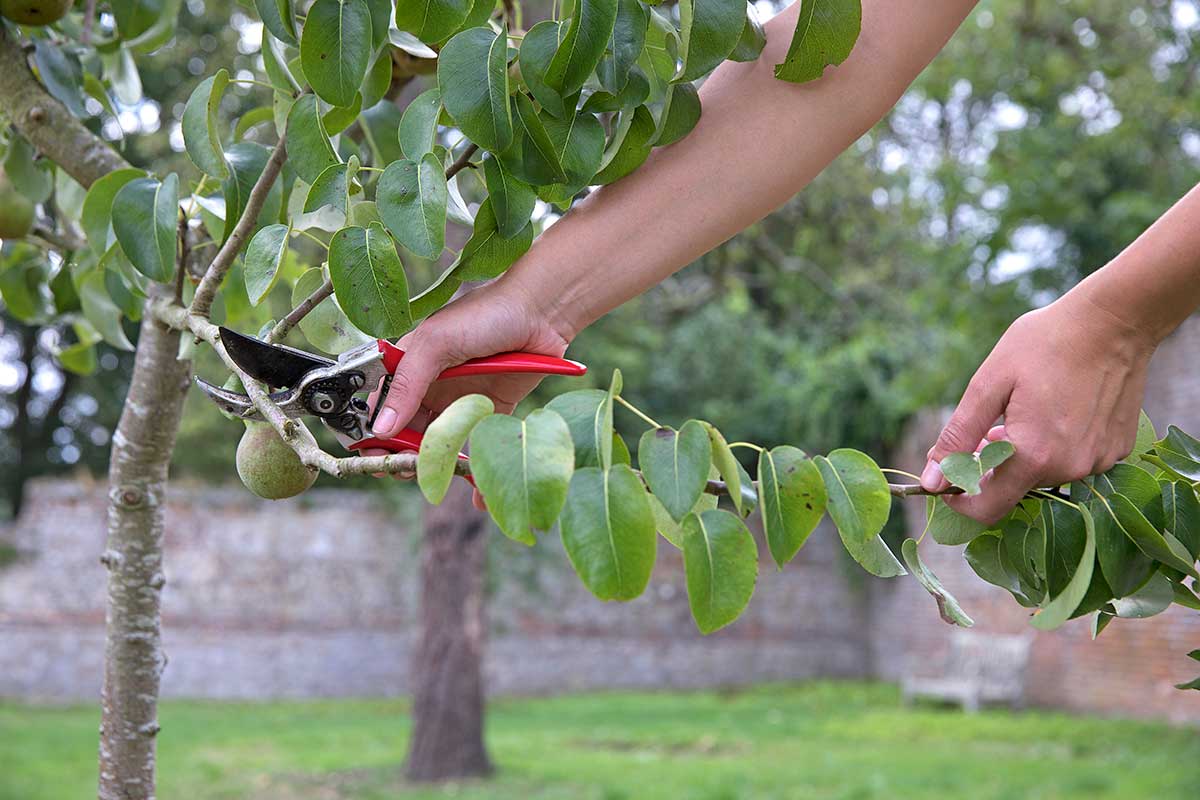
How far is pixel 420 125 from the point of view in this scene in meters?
0.87

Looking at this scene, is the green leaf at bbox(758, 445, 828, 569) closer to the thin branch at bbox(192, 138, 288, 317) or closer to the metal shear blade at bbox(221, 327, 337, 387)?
the metal shear blade at bbox(221, 327, 337, 387)

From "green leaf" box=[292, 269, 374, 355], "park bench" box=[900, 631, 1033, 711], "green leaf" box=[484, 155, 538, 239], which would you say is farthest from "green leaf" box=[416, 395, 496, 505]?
"park bench" box=[900, 631, 1033, 711]

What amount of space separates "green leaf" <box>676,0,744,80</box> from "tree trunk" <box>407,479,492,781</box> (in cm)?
552

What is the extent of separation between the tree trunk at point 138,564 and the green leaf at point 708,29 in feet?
2.37

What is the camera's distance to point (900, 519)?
404 inches

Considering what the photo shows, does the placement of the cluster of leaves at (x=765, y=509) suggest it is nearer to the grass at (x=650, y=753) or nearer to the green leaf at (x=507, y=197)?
the green leaf at (x=507, y=197)

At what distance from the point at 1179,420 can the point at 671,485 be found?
771cm

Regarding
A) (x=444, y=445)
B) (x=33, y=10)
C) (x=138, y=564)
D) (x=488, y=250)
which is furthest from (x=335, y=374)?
(x=33, y=10)

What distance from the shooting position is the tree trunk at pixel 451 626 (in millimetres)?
6270

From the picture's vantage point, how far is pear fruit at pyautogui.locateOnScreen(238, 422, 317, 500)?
95cm

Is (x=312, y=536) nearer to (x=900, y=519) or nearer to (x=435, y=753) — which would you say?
(x=435, y=753)

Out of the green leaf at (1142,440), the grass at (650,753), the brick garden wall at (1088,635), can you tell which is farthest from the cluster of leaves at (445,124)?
the brick garden wall at (1088,635)

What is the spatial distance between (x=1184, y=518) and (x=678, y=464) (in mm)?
474

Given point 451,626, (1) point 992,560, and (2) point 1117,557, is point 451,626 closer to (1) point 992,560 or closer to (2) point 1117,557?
(1) point 992,560
